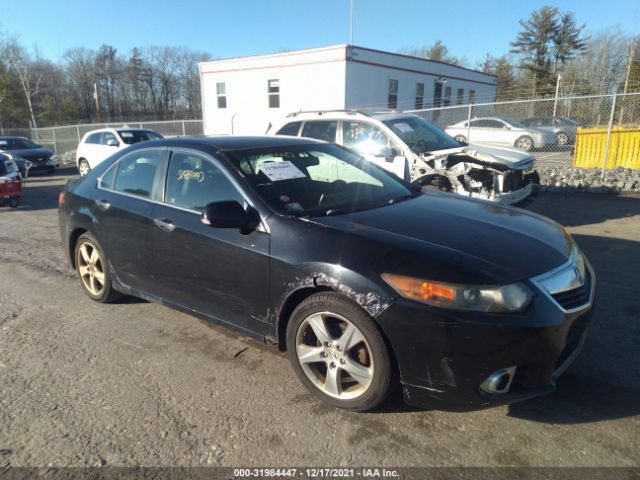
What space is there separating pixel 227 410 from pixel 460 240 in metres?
1.75

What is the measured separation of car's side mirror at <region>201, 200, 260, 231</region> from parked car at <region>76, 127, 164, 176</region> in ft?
41.7

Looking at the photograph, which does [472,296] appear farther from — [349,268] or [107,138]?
[107,138]

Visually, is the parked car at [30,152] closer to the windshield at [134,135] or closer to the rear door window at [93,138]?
the rear door window at [93,138]

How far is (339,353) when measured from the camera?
106 inches

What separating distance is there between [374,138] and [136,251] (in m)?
4.56

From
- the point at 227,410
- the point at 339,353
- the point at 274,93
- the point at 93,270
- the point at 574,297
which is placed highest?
the point at 274,93

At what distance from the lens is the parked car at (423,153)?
6.59 meters

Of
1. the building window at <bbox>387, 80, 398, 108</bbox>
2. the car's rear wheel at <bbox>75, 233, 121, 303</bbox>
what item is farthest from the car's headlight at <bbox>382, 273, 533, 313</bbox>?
the building window at <bbox>387, 80, 398, 108</bbox>

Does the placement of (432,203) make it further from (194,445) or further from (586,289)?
(194,445)

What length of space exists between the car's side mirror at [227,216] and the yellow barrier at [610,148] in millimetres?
12449

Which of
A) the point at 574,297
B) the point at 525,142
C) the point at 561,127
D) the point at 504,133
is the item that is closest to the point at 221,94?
the point at 504,133

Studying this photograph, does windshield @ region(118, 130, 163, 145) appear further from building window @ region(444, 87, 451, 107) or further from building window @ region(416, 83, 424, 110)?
building window @ region(444, 87, 451, 107)

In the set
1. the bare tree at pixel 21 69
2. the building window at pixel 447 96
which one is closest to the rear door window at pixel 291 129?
the building window at pixel 447 96

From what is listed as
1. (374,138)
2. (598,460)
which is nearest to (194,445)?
(598,460)
